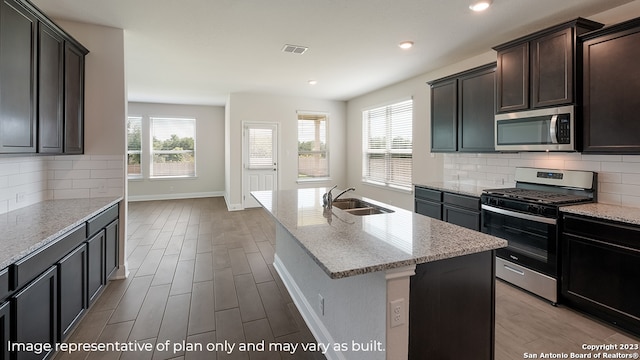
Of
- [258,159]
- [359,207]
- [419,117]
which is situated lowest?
[359,207]

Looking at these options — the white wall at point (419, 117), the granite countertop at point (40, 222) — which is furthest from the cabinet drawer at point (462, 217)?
the granite countertop at point (40, 222)

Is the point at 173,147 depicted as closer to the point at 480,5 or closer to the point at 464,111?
the point at 464,111

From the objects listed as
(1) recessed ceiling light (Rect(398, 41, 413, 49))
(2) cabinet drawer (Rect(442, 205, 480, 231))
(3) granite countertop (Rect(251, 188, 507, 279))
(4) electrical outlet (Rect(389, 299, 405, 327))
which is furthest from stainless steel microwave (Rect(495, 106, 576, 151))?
(4) electrical outlet (Rect(389, 299, 405, 327))

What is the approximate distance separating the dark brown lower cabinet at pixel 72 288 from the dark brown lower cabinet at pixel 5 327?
0.51m

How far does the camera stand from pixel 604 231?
234 centimetres

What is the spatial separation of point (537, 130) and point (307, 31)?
2.56 m

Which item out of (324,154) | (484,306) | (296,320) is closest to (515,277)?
(484,306)

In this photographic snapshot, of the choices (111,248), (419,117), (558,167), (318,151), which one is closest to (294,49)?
(419,117)

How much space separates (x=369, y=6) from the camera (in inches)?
110

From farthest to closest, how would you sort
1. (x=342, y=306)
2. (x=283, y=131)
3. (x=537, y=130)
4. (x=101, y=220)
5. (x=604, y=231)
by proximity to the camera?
(x=283, y=131), (x=537, y=130), (x=101, y=220), (x=604, y=231), (x=342, y=306)

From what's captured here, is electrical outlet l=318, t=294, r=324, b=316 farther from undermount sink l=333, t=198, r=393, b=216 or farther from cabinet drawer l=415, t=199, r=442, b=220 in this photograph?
cabinet drawer l=415, t=199, r=442, b=220

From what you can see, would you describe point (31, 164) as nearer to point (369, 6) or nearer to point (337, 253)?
point (337, 253)

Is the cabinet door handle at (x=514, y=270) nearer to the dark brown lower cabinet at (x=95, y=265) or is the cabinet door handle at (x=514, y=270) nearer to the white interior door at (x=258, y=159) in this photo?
the dark brown lower cabinet at (x=95, y=265)

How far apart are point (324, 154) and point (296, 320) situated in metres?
5.61
